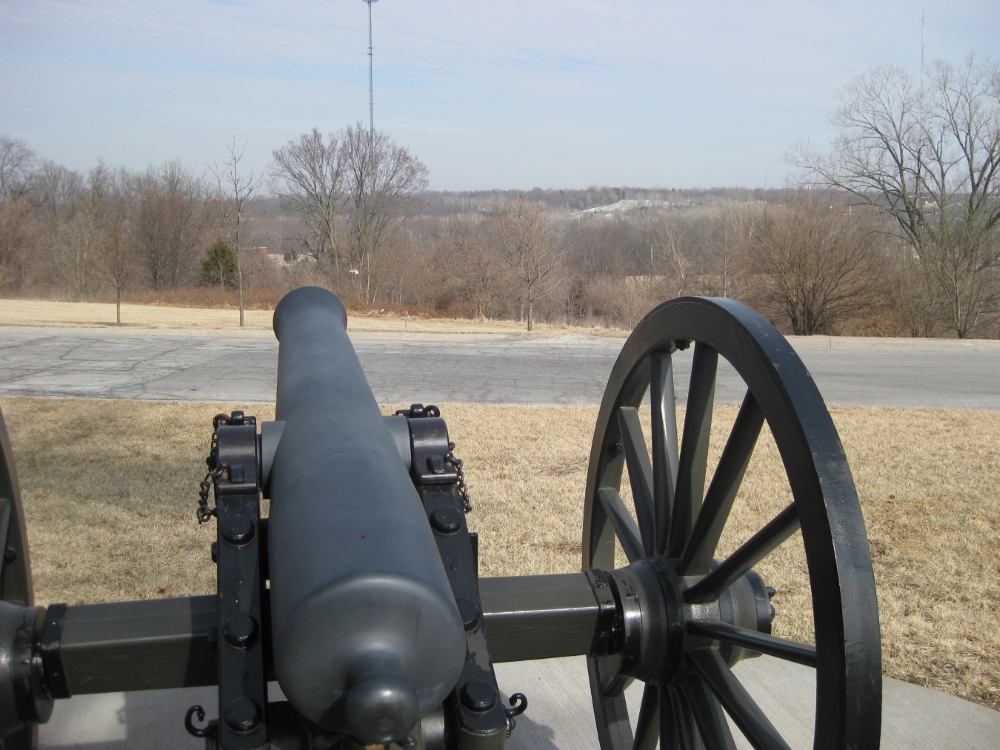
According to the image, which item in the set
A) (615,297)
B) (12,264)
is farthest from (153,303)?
(615,297)

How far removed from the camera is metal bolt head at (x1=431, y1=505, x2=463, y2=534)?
206 cm

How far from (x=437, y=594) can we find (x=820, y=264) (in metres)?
28.4

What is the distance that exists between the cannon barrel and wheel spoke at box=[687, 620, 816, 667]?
28.9 inches

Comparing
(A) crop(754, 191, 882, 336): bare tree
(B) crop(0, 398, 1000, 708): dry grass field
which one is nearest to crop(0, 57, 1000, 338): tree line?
(A) crop(754, 191, 882, 336): bare tree

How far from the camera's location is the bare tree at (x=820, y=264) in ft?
91.1

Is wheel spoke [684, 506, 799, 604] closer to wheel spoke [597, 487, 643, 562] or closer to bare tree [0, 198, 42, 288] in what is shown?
wheel spoke [597, 487, 643, 562]

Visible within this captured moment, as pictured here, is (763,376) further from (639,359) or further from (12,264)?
(12,264)

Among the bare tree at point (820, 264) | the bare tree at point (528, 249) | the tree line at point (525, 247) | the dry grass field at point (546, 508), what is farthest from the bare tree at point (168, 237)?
the dry grass field at point (546, 508)

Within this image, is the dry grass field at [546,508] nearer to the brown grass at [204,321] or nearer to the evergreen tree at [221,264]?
the brown grass at [204,321]

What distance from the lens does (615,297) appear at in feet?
115

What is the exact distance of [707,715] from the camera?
2129 mm

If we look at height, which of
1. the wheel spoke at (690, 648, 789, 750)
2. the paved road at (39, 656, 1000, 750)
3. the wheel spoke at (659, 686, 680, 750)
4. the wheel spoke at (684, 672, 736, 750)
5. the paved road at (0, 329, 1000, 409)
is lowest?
the paved road at (39, 656, 1000, 750)

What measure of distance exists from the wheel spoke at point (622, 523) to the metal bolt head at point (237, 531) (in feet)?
3.57

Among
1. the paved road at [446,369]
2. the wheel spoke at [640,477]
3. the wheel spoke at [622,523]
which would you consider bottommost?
the paved road at [446,369]
